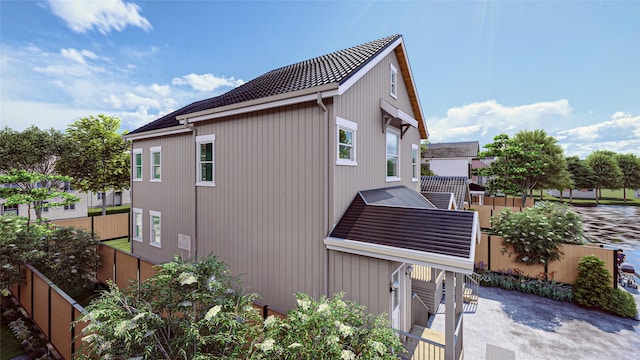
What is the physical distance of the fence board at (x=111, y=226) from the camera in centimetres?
1866

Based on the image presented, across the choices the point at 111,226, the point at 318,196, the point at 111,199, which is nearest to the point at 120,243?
the point at 111,226

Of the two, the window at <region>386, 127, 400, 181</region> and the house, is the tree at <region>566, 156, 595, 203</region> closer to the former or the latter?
the window at <region>386, 127, 400, 181</region>

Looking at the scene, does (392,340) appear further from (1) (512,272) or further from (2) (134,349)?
(1) (512,272)

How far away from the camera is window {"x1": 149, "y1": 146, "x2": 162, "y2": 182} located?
12878 mm

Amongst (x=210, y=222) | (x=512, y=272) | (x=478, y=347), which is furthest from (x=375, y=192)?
(x=512, y=272)

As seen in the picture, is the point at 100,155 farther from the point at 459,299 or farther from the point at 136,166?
the point at 459,299

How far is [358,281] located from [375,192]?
135 inches

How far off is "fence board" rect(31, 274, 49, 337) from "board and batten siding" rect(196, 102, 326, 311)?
4378mm

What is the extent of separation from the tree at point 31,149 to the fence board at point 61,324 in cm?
1654

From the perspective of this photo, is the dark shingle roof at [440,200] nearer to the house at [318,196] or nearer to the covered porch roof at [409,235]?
the house at [318,196]

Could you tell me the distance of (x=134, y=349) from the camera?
424cm

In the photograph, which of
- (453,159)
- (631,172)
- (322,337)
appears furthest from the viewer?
(631,172)

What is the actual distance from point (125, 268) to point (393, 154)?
11885mm

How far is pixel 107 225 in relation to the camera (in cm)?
1923
